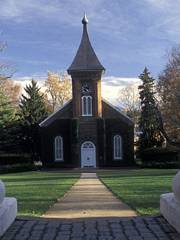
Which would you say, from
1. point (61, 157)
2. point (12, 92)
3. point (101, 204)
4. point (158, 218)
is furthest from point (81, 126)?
point (158, 218)

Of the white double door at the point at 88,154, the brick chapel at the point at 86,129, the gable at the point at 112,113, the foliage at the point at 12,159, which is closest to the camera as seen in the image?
the foliage at the point at 12,159

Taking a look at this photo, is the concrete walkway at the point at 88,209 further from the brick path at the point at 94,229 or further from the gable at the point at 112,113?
the gable at the point at 112,113

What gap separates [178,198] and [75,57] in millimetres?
54318

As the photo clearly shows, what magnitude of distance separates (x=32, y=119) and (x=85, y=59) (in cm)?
1102

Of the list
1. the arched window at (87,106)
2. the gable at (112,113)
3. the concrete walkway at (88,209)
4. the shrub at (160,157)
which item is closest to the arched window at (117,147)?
the gable at (112,113)

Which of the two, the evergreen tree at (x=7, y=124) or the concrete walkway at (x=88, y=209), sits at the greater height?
the evergreen tree at (x=7, y=124)

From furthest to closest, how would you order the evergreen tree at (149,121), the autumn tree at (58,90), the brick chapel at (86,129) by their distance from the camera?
the autumn tree at (58,90) < the evergreen tree at (149,121) < the brick chapel at (86,129)

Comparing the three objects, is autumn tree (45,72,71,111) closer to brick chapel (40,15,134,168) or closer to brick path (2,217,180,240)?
brick chapel (40,15,134,168)

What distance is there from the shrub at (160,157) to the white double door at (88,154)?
215 inches

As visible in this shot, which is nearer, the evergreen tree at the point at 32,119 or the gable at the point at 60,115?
the gable at the point at 60,115

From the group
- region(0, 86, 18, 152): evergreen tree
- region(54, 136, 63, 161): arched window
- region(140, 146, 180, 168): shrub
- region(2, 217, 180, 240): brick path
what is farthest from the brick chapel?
region(2, 217, 180, 240): brick path

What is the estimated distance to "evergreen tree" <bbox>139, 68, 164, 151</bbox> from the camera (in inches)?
2569

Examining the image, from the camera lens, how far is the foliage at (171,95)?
59094mm

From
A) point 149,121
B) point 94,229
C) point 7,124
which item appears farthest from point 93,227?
point 149,121
